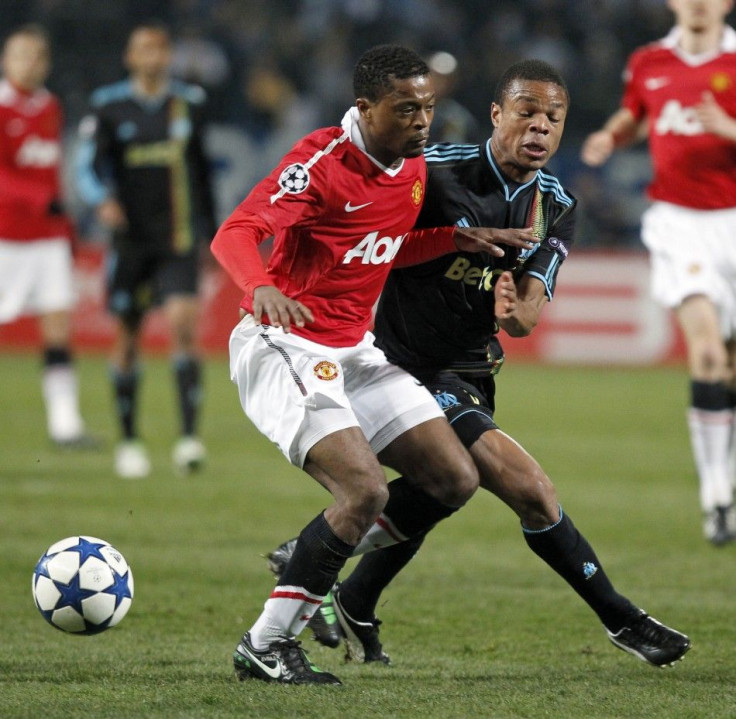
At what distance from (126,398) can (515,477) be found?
4983 millimetres

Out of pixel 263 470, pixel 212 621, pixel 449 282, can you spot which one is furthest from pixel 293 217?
pixel 263 470

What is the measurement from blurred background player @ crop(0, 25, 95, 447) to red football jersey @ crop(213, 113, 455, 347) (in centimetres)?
567

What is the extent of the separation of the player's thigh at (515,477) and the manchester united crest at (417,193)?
2.56ft

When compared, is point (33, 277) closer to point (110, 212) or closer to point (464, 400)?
point (110, 212)

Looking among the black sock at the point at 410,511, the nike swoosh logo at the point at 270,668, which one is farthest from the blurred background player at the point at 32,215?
the nike swoosh logo at the point at 270,668

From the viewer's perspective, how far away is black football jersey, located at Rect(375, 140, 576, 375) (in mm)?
4523

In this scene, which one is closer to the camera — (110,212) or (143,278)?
(110,212)

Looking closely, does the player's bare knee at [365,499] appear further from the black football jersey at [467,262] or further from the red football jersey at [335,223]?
the black football jersey at [467,262]

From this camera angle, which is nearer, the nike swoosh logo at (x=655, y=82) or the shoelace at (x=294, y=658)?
the shoelace at (x=294, y=658)

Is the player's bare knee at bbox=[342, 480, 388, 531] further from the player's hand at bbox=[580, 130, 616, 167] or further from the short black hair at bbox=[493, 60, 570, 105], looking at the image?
the player's hand at bbox=[580, 130, 616, 167]

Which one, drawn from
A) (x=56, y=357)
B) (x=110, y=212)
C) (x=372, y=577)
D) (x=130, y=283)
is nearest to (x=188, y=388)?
(x=130, y=283)

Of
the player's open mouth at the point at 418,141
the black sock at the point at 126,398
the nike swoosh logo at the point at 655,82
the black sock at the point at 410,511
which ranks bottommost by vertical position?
the black sock at the point at 126,398

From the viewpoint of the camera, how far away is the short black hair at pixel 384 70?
4.12 meters

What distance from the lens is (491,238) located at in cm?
436
